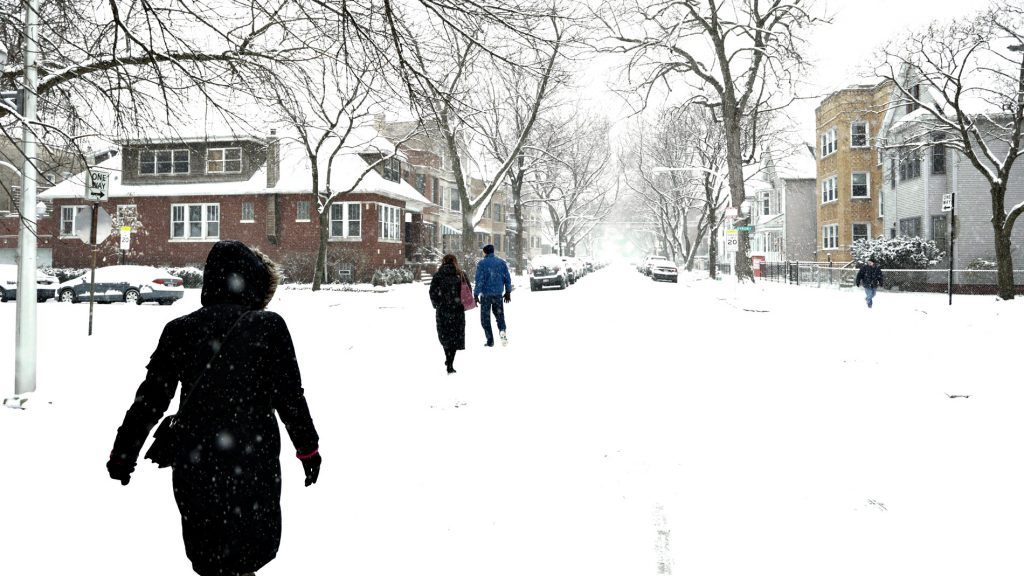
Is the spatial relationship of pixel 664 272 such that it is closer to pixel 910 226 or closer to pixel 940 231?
pixel 910 226

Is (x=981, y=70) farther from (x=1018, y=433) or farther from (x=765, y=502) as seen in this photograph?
(x=765, y=502)

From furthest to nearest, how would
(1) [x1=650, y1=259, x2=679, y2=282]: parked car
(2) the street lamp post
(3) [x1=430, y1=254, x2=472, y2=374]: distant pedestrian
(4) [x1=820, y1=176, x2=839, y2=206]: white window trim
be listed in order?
(1) [x1=650, y1=259, x2=679, y2=282]: parked car < (4) [x1=820, y1=176, x2=839, y2=206]: white window trim < (3) [x1=430, y1=254, x2=472, y2=374]: distant pedestrian < (2) the street lamp post

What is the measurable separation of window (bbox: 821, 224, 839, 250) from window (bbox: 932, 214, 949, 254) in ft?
30.3

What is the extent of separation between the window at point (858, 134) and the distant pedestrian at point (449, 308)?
37.4 m

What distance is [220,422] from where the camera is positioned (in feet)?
9.80

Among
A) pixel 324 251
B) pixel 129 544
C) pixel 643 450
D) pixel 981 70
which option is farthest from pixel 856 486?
pixel 324 251

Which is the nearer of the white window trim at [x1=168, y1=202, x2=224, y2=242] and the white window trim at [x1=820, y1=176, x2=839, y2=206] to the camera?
the white window trim at [x1=168, y1=202, x2=224, y2=242]

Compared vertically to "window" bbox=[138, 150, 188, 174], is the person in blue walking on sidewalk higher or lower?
lower

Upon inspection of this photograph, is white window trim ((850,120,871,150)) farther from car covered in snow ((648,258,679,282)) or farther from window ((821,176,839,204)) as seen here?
car covered in snow ((648,258,679,282))

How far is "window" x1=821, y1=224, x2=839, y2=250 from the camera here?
42781 mm

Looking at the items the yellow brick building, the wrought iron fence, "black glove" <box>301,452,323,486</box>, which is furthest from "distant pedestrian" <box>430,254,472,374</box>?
the yellow brick building

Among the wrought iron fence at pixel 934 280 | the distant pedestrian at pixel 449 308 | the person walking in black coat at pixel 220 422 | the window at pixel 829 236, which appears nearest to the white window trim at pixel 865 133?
the window at pixel 829 236

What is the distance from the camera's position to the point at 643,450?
242 inches

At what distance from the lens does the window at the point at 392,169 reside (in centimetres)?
3806
